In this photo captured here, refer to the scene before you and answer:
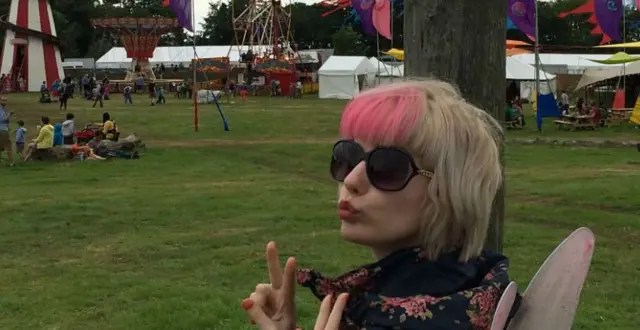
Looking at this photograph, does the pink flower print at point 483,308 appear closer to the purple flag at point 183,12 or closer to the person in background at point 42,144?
the person in background at point 42,144

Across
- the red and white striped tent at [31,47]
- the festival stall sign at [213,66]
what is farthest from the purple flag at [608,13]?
the red and white striped tent at [31,47]

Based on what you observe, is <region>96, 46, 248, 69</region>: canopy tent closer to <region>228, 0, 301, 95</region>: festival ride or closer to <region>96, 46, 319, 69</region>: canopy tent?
<region>96, 46, 319, 69</region>: canopy tent

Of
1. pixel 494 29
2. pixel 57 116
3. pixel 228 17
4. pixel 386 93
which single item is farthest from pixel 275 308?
pixel 228 17

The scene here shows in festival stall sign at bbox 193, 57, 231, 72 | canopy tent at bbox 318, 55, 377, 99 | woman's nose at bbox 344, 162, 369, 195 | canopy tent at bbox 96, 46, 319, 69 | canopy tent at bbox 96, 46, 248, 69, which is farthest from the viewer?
canopy tent at bbox 96, 46, 248, 69

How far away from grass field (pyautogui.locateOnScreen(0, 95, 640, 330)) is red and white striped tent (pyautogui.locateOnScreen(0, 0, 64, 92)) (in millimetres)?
40516

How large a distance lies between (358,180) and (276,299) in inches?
14.6

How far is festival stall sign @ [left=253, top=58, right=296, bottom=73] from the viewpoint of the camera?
54.0m

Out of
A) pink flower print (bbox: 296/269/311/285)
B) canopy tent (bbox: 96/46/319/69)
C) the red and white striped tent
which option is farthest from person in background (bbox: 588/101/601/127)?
canopy tent (bbox: 96/46/319/69)

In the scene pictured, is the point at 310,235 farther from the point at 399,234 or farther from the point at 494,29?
the point at 399,234

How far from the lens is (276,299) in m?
1.94

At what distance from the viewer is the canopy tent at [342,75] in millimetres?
47531

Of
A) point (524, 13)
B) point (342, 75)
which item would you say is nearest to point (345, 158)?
point (524, 13)

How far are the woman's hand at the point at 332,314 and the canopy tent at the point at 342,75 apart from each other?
150 ft

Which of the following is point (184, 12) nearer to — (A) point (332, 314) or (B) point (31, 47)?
(A) point (332, 314)
